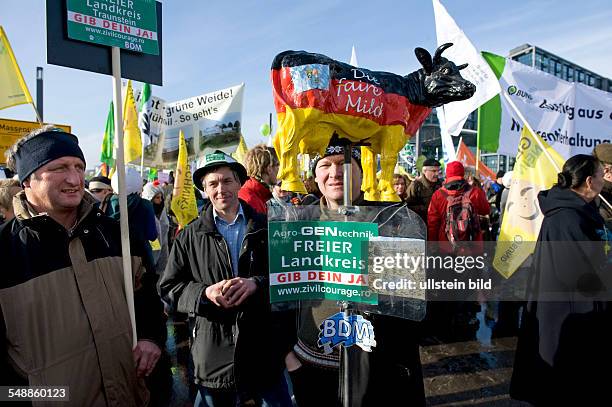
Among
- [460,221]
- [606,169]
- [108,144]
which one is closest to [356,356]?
[606,169]

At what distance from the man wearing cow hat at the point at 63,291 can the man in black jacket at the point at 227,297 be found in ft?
1.15

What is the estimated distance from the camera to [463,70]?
17.0 feet

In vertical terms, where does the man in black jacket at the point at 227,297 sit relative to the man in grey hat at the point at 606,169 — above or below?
below

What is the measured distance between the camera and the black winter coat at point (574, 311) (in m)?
2.50

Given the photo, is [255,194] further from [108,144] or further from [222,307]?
[108,144]

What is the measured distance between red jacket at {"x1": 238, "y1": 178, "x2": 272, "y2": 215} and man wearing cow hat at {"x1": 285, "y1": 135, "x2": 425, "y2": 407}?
4.10ft

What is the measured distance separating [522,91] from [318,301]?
13.7 ft

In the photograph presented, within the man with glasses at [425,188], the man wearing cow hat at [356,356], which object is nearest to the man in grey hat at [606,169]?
the man with glasses at [425,188]

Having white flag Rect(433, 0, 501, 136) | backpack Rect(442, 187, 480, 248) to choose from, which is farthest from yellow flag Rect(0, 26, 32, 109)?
white flag Rect(433, 0, 501, 136)

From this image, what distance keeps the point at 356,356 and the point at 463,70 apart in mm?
4786

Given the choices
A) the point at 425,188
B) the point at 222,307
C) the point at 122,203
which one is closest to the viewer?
the point at 122,203

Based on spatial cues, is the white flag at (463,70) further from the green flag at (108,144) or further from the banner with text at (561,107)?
the green flag at (108,144)

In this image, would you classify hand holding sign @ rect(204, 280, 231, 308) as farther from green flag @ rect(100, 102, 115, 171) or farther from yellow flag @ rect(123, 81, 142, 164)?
green flag @ rect(100, 102, 115, 171)

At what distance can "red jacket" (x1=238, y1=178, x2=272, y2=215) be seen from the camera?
3.18m
